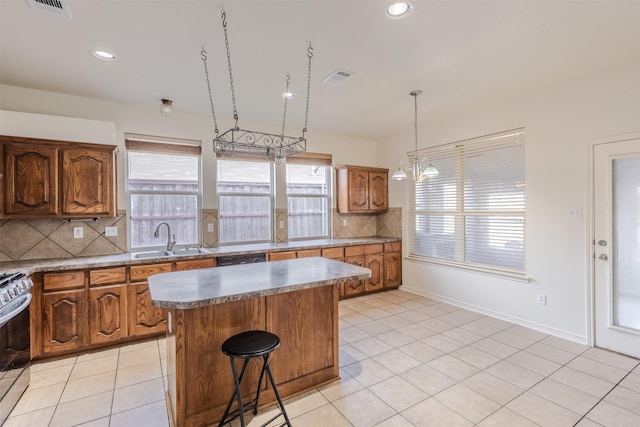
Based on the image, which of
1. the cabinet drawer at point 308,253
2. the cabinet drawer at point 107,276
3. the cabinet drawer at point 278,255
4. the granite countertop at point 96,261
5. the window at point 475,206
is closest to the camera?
the granite countertop at point 96,261

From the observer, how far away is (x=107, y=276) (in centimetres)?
307

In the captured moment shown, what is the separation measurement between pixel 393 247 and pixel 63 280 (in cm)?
433

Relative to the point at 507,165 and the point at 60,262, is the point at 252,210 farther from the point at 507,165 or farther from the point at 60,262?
the point at 507,165

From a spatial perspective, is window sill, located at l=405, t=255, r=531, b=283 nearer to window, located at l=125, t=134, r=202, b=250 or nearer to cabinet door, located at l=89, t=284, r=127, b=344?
window, located at l=125, t=134, r=202, b=250

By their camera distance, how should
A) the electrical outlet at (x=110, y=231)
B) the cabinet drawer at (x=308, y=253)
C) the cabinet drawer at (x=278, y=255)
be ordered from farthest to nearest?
the cabinet drawer at (x=308, y=253) → the cabinet drawer at (x=278, y=255) → the electrical outlet at (x=110, y=231)

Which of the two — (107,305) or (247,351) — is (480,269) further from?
(107,305)

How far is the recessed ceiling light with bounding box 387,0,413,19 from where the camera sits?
6.31 feet

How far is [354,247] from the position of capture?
4.72 metres

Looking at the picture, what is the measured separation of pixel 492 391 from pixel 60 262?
4.03m

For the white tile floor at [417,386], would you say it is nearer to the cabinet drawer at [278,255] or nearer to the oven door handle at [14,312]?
the oven door handle at [14,312]

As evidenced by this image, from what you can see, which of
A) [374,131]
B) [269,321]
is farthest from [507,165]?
[269,321]

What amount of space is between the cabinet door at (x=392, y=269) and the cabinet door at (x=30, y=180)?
14.3ft

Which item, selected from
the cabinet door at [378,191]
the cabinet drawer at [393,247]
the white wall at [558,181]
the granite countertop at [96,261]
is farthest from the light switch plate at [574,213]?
the granite countertop at [96,261]

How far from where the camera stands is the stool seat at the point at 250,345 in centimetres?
175
